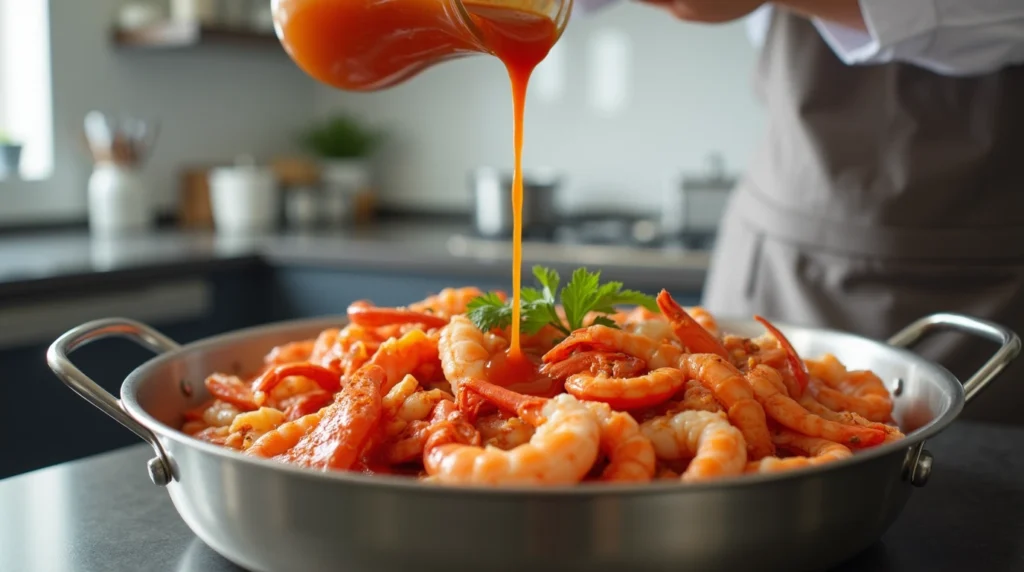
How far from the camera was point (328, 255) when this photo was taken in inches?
116

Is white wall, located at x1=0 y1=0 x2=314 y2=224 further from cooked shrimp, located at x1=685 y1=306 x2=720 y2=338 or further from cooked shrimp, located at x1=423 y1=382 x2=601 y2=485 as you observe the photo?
cooked shrimp, located at x1=423 y1=382 x2=601 y2=485

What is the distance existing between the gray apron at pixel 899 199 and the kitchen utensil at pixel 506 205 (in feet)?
4.39

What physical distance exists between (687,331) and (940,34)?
0.69 m

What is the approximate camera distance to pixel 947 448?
1.27 metres

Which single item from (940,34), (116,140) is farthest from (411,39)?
(116,140)

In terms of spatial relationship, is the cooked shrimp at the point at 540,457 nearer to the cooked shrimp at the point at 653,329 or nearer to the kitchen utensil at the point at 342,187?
the cooked shrimp at the point at 653,329

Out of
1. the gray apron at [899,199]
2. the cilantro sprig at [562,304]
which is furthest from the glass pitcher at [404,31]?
the gray apron at [899,199]

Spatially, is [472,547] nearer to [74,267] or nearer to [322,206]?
[74,267]

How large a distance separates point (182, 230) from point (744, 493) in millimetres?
3087

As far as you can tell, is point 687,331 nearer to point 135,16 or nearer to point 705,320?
point 705,320

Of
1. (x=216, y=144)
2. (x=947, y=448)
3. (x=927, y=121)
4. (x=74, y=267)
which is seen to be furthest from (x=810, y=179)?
(x=216, y=144)

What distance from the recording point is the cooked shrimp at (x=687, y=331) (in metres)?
1.08

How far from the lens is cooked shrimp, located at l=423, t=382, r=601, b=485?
77 cm

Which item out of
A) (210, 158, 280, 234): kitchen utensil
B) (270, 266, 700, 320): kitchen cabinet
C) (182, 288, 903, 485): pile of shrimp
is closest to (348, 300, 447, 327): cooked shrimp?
(182, 288, 903, 485): pile of shrimp
